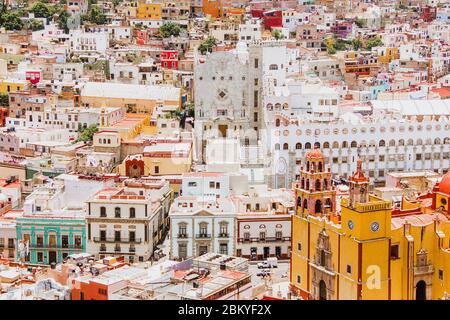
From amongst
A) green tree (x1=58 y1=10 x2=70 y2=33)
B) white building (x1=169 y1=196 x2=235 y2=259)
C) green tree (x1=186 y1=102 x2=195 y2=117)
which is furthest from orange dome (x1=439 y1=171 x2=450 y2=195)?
green tree (x1=58 y1=10 x2=70 y2=33)

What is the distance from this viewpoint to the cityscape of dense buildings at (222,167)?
1356cm

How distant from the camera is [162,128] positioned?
25875mm

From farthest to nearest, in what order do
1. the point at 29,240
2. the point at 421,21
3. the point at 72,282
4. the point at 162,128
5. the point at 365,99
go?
1. the point at 421,21
2. the point at 365,99
3. the point at 162,128
4. the point at 29,240
5. the point at 72,282

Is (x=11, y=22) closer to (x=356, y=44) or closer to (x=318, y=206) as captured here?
(x=356, y=44)

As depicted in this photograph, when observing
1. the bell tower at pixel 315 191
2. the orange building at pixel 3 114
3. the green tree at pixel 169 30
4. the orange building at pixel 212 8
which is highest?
the orange building at pixel 212 8

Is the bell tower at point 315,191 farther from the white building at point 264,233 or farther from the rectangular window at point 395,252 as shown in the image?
the white building at point 264,233

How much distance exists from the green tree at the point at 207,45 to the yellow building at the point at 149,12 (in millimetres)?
6484

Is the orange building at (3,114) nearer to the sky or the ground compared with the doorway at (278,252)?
nearer to the sky

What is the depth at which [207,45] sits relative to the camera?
37.2 meters

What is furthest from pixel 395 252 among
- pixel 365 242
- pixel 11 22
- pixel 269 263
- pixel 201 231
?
pixel 11 22

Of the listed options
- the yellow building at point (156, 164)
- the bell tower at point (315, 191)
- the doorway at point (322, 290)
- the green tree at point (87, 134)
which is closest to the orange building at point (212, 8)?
the green tree at point (87, 134)

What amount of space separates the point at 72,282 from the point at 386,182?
10.1 m
